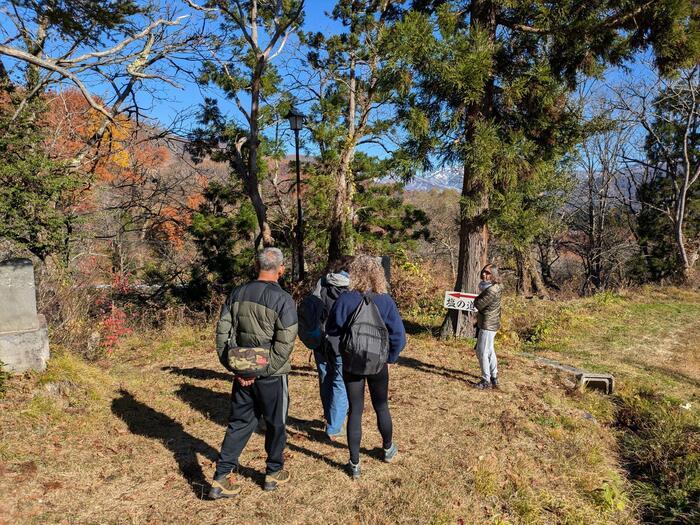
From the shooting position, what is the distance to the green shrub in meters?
3.72

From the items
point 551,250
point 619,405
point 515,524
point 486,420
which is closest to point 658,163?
point 551,250

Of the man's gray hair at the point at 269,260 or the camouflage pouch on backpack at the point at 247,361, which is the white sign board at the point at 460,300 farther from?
the camouflage pouch on backpack at the point at 247,361

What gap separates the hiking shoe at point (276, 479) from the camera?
130 inches

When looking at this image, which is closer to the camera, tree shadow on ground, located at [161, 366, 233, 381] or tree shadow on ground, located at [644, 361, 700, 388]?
tree shadow on ground, located at [161, 366, 233, 381]

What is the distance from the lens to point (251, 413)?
124 inches

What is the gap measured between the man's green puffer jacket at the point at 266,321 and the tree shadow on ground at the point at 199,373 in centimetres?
323

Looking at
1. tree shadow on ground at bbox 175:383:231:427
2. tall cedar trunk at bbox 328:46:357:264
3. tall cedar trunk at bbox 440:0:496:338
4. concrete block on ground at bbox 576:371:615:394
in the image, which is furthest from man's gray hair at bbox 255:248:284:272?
tall cedar trunk at bbox 328:46:357:264

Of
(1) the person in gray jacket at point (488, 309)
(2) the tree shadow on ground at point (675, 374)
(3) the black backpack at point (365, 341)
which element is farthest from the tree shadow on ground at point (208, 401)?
(2) the tree shadow on ground at point (675, 374)

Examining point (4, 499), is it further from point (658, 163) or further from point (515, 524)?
point (658, 163)

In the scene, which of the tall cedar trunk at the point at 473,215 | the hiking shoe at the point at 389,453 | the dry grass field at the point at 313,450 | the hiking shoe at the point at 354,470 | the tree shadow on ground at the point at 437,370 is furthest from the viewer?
the tall cedar trunk at the point at 473,215

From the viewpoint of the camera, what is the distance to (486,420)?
485 cm

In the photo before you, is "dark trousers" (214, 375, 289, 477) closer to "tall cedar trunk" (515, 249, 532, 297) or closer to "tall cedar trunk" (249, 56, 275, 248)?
"tall cedar trunk" (249, 56, 275, 248)

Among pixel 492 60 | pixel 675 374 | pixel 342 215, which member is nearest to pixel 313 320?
pixel 492 60

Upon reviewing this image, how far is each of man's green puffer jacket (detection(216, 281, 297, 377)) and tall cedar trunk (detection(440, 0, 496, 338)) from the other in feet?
16.6
